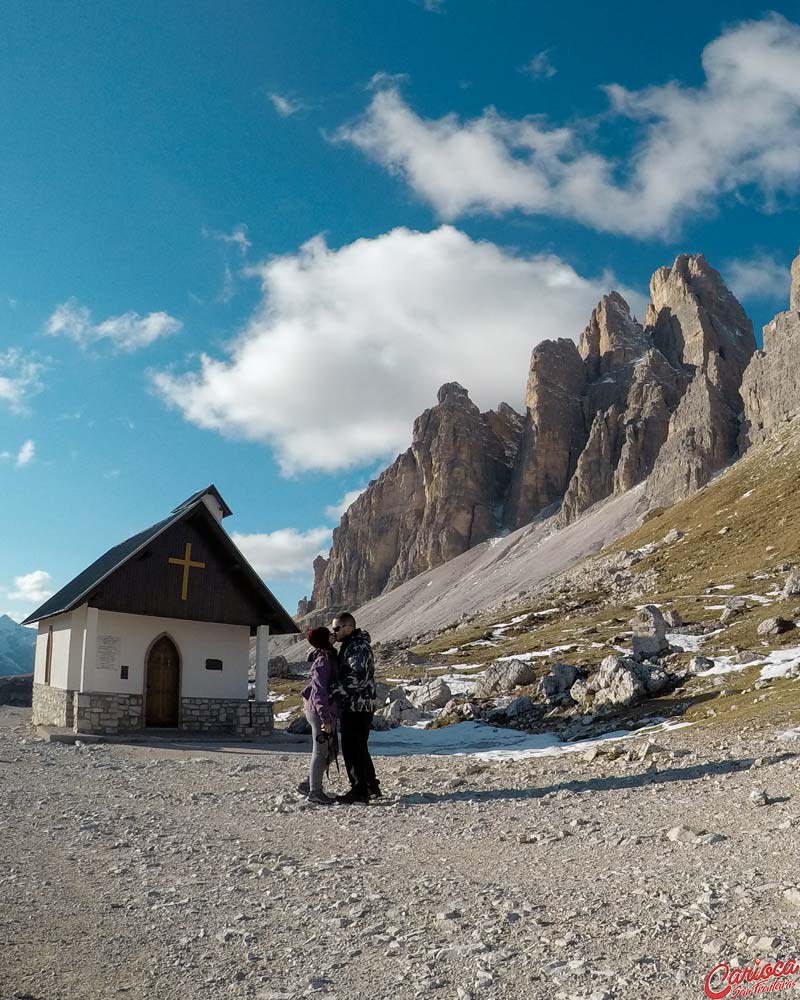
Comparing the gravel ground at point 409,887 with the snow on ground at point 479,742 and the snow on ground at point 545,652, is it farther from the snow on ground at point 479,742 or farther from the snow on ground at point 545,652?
the snow on ground at point 545,652

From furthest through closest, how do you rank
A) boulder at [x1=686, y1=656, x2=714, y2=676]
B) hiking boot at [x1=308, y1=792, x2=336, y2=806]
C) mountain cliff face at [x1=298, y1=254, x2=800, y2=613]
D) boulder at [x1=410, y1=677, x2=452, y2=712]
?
mountain cliff face at [x1=298, y1=254, x2=800, y2=613] → boulder at [x1=410, y1=677, x2=452, y2=712] → boulder at [x1=686, y1=656, x2=714, y2=676] → hiking boot at [x1=308, y1=792, x2=336, y2=806]

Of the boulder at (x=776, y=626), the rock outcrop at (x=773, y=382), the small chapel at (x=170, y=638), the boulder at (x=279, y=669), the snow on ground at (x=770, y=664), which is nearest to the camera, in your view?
the snow on ground at (x=770, y=664)

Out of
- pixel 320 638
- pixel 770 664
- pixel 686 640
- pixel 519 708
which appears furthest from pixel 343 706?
pixel 686 640

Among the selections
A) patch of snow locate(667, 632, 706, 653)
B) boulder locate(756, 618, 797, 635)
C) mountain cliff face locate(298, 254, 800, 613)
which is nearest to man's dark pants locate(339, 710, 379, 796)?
patch of snow locate(667, 632, 706, 653)

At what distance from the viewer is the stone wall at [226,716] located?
26.5 metres

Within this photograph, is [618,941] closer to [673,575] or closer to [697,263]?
[673,575]

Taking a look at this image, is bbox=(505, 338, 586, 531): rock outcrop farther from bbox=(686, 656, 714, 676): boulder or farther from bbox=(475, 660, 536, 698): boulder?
bbox=(686, 656, 714, 676): boulder

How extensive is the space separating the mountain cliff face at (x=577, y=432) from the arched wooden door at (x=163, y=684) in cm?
11863

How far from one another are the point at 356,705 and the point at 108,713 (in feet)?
51.1

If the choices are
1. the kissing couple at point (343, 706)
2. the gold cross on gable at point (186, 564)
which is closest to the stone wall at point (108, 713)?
→ the gold cross on gable at point (186, 564)

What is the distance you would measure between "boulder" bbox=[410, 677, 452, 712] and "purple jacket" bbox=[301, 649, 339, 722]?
66.2 ft

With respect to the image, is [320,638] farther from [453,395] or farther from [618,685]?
[453,395]

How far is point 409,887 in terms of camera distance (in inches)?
257

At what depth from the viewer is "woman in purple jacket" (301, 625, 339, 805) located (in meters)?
11.3
